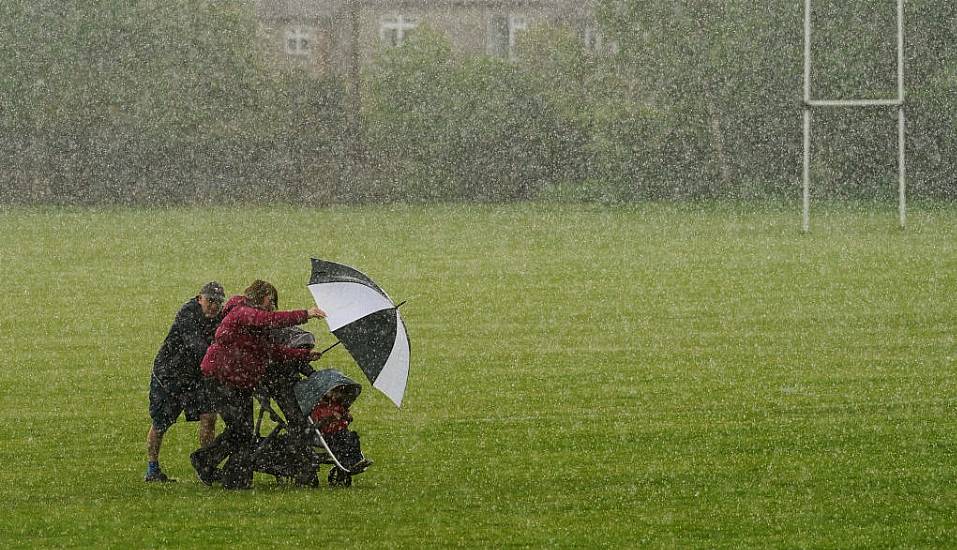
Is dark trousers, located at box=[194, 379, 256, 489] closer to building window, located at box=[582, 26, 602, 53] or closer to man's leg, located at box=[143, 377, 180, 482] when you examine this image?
man's leg, located at box=[143, 377, 180, 482]

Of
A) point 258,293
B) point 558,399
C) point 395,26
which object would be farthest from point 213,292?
point 395,26

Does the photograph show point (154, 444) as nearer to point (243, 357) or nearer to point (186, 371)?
point (186, 371)

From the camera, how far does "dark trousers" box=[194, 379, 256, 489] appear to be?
8750 mm

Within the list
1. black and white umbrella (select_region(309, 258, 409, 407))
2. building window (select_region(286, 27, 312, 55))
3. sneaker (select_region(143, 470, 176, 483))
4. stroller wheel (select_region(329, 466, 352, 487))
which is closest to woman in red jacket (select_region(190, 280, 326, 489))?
black and white umbrella (select_region(309, 258, 409, 407))

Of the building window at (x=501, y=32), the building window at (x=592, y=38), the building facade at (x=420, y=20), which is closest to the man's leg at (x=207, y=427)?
the building window at (x=592, y=38)

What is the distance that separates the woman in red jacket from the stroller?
0.07m

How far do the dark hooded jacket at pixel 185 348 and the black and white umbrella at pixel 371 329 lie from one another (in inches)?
30.8

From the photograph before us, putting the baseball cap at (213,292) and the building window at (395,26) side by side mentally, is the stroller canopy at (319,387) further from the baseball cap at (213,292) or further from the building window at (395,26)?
the building window at (395,26)

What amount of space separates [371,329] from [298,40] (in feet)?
142

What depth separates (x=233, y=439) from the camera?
884cm

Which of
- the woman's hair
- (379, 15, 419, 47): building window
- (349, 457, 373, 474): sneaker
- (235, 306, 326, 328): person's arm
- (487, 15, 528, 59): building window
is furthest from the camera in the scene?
(487, 15, 528, 59): building window

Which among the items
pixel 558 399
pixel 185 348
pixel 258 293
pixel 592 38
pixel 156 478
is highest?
pixel 592 38

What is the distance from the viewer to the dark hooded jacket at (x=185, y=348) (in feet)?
29.6

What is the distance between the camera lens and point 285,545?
25.3 feet
